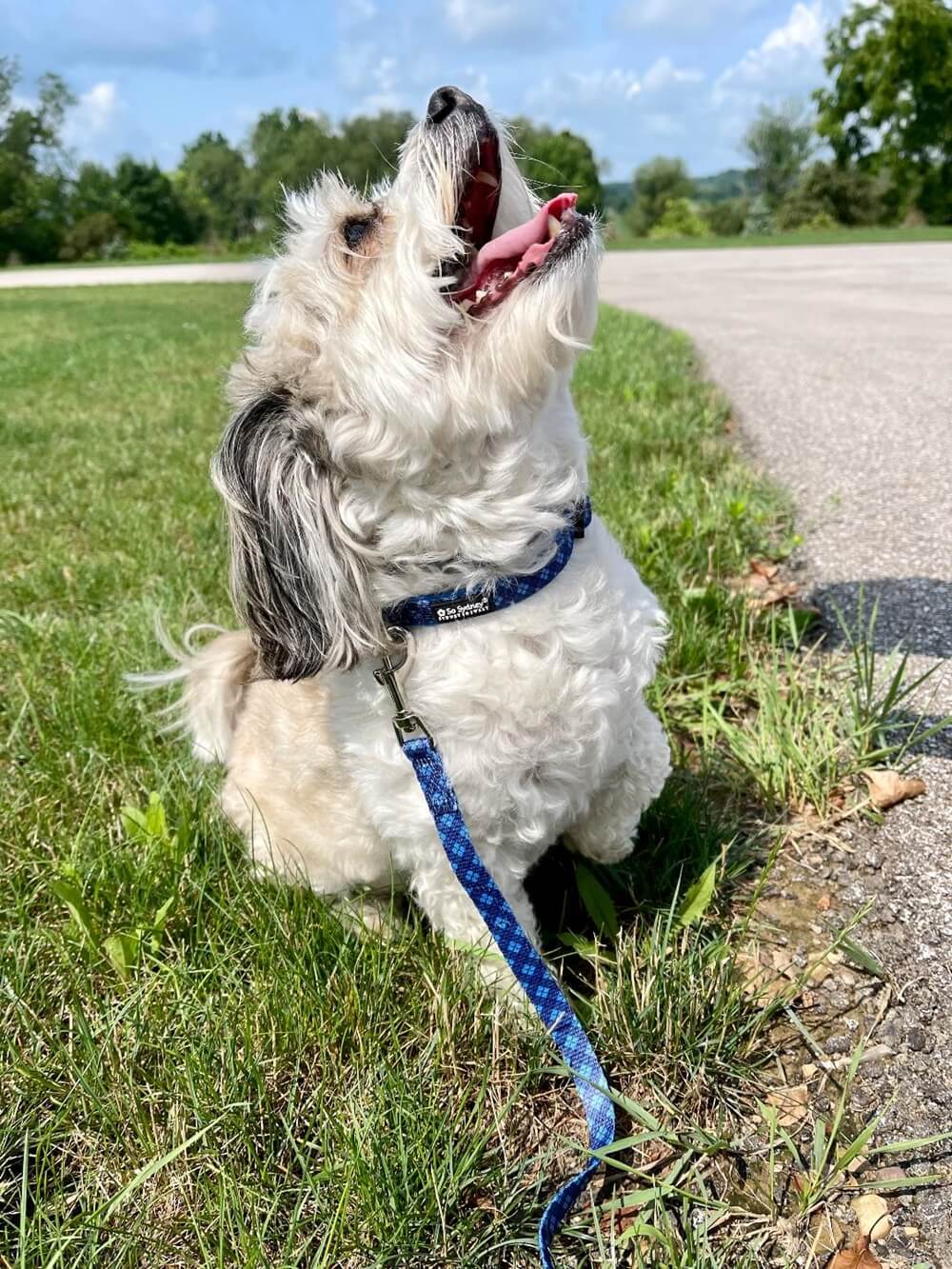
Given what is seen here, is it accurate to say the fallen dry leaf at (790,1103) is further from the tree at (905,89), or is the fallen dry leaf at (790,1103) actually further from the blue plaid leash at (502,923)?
the tree at (905,89)

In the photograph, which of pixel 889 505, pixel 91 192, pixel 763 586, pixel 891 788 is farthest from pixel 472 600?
pixel 91 192

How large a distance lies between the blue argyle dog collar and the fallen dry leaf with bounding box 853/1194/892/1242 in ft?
4.15

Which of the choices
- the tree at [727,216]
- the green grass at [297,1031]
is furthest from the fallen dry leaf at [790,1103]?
the tree at [727,216]

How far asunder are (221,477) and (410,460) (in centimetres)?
43

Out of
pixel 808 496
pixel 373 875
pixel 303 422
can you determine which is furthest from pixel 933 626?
pixel 303 422

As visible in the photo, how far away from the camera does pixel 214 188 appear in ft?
267

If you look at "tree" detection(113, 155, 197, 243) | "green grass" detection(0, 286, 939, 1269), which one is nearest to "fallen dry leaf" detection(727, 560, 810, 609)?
"green grass" detection(0, 286, 939, 1269)

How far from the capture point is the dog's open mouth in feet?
6.14

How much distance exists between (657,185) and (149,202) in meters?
42.8

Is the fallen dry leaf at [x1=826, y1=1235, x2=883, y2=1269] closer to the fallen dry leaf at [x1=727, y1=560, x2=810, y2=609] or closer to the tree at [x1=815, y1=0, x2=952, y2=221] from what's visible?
the fallen dry leaf at [x1=727, y1=560, x2=810, y2=609]

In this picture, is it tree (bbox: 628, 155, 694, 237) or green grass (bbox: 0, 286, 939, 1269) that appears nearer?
green grass (bbox: 0, 286, 939, 1269)

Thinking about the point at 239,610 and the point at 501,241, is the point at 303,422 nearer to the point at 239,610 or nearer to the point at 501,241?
the point at 239,610

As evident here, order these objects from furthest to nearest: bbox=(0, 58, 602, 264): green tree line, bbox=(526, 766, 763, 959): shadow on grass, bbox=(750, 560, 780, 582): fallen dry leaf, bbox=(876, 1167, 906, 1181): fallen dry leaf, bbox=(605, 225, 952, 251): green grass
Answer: bbox=(0, 58, 602, 264): green tree line
bbox=(605, 225, 952, 251): green grass
bbox=(750, 560, 780, 582): fallen dry leaf
bbox=(526, 766, 763, 959): shadow on grass
bbox=(876, 1167, 906, 1181): fallen dry leaf

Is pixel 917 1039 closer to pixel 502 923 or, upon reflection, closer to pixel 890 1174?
pixel 890 1174
